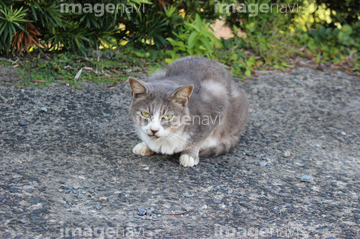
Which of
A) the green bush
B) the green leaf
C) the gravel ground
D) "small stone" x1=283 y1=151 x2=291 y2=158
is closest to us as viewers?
the gravel ground

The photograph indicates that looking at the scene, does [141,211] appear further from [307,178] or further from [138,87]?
[307,178]

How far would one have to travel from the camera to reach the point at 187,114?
3516mm

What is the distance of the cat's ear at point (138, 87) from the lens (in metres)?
3.35

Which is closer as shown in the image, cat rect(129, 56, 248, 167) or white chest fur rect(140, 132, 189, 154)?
cat rect(129, 56, 248, 167)

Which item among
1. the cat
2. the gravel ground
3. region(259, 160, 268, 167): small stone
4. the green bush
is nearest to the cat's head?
the cat

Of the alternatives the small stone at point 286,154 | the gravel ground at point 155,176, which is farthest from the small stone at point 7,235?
the small stone at point 286,154

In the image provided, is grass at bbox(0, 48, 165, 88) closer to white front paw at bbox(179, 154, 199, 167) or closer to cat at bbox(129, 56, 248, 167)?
cat at bbox(129, 56, 248, 167)

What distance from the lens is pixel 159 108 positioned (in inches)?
132

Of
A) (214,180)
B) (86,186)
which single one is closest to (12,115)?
(86,186)

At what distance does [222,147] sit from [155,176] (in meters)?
0.87

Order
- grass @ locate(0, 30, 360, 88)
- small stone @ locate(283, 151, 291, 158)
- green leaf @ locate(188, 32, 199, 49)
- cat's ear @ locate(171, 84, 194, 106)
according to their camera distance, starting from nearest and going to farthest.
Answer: cat's ear @ locate(171, 84, 194, 106) < small stone @ locate(283, 151, 291, 158) < grass @ locate(0, 30, 360, 88) < green leaf @ locate(188, 32, 199, 49)

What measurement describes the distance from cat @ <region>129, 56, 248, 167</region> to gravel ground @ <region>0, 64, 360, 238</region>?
170 millimetres

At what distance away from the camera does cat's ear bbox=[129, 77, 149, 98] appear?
11.0 feet

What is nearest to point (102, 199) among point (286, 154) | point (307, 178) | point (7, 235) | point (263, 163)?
point (7, 235)
